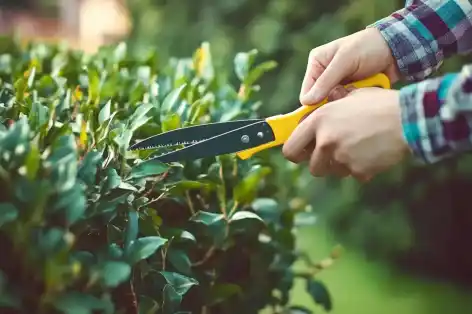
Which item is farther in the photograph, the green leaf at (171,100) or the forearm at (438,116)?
the green leaf at (171,100)

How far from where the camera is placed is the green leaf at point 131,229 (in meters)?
1.38

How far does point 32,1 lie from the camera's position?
11.0m

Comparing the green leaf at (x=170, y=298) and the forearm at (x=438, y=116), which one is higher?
the forearm at (x=438, y=116)

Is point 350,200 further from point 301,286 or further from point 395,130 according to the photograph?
point 395,130

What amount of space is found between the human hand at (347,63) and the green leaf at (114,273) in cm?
67

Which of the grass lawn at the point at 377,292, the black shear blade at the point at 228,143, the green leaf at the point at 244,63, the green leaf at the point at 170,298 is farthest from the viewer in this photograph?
the grass lawn at the point at 377,292

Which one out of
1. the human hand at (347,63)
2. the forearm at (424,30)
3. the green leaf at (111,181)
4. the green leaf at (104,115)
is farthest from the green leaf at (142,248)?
the forearm at (424,30)

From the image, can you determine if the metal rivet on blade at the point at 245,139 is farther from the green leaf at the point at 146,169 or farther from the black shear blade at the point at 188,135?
the green leaf at the point at 146,169

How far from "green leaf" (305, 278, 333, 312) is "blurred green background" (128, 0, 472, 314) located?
42.2 inches

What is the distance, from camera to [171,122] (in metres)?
1.71

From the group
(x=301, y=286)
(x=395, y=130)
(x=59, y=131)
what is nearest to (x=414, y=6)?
(x=395, y=130)

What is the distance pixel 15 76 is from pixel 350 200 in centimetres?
227

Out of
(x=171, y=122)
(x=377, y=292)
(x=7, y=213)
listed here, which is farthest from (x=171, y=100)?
(x=377, y=292)

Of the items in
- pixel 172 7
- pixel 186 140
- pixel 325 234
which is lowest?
pixel 325 234
